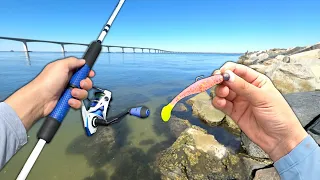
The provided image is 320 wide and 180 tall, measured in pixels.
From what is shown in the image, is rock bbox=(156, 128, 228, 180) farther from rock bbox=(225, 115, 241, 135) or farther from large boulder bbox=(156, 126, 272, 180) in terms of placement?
rock bbox=(225, 115, 241, 135)

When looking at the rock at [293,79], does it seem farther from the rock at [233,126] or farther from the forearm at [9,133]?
the forearm at [9,133]

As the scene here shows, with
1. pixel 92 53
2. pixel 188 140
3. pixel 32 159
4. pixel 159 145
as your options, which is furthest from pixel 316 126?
pixel 32 159

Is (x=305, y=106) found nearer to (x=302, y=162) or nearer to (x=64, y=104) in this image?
(x=302, y=162)

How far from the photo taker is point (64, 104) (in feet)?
7.56

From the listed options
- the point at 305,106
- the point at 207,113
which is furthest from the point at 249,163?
the point at 207,113

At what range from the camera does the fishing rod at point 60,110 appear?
6.02 ft

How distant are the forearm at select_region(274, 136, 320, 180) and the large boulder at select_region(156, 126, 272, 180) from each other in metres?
3.68

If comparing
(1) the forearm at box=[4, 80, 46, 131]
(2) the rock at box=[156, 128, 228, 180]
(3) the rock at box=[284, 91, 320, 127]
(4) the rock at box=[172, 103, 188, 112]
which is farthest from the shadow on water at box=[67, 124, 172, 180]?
(3) the rock at box=[284, 91, 320, 127]

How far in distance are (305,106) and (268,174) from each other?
9.77ft

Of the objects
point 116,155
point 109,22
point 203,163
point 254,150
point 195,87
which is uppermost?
point 109,22

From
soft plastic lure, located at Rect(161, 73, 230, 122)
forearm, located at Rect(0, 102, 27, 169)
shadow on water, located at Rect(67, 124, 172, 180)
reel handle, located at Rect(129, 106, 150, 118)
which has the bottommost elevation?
shadow on water, located at Rect(67, 124, 172, 180)

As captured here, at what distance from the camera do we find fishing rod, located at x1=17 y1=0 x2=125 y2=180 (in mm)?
1836

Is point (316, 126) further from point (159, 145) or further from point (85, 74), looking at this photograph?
point (85, 74)

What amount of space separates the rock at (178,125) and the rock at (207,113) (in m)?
1.06
